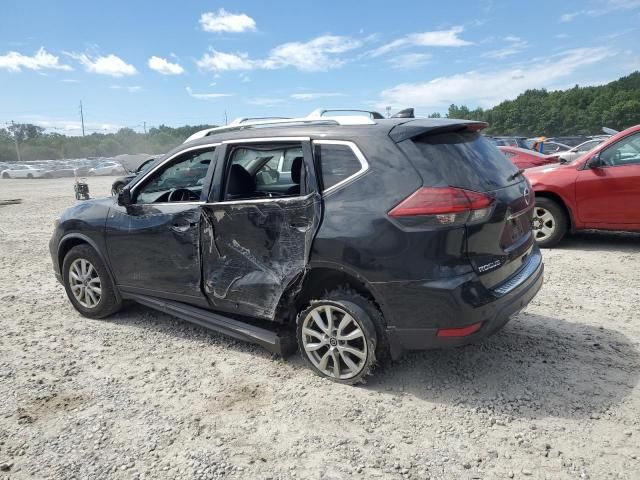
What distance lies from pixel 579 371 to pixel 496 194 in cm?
145

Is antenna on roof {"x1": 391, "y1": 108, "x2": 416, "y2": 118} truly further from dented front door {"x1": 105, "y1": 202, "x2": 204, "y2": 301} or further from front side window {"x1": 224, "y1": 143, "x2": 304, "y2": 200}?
dented front door {"x1": 105, "y1": 202, "x2": 204, "y2": 301}

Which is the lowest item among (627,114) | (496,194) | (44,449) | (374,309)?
(44,449)

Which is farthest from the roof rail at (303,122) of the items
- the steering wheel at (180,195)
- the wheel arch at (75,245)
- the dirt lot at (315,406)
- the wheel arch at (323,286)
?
the dirt lot at (315,406)

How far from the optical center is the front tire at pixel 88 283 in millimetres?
4637

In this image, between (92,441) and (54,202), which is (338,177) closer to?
(92,441)

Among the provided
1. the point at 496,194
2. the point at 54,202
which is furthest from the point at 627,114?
the point at 496,194

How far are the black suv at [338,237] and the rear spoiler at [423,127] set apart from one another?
0.03ft

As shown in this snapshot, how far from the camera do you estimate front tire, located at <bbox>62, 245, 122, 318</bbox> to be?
183 inches

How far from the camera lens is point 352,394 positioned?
3258 mm

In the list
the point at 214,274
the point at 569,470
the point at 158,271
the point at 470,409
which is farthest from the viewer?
the point at 158,271

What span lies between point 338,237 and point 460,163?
2.96 ft

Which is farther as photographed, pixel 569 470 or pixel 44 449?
pixel 44 449

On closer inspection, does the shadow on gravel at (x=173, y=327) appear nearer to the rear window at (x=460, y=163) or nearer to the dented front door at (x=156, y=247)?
the dented front door at (x=156, y=247)

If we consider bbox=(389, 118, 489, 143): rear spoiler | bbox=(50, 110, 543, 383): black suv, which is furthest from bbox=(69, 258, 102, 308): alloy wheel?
bbox=(389, 118, 489, 143): rear spoiler
